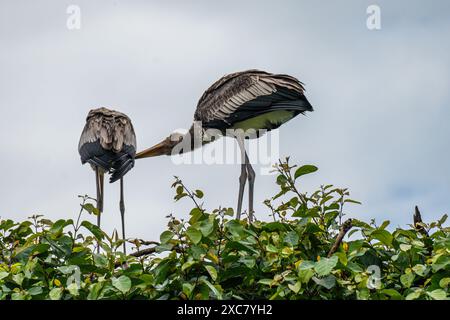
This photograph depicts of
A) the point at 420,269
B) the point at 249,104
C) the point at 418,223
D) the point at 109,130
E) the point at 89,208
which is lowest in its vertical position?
the point at 420,269

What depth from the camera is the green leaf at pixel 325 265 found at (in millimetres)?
5184

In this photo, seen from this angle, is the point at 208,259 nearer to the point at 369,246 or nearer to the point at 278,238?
the point at 278,238

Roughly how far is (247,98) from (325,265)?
5853 millimetres

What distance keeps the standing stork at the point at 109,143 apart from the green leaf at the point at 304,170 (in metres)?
6.15

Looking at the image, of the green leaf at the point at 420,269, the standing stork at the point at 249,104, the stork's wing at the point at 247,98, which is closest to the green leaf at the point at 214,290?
the green leaf at the point at 420,269

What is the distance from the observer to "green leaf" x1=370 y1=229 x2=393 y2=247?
224 inches

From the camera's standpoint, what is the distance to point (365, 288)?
208 inches

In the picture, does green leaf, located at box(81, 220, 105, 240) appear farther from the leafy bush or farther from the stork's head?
the stork's head

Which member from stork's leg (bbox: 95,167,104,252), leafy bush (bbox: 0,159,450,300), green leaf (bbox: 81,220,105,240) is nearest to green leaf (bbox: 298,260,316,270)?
leafy bush (bbox: 0,159,450,300)

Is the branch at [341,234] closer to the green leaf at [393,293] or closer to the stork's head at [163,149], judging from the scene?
the green leaf at [393,293]

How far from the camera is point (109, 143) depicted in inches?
484

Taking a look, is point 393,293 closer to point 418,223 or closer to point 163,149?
point 418,223

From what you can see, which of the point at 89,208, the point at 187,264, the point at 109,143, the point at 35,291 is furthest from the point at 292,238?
the point at 109,143
